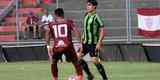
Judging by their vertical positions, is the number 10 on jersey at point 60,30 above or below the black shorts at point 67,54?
above

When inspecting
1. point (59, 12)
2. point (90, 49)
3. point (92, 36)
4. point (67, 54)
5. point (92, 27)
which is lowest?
point (90, 49)

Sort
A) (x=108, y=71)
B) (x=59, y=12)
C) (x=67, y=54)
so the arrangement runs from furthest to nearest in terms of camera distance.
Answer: (x=108, y=71)
(x=67, y=54)
(x=59, y=12)

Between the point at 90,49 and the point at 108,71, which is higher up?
the point at 90,49

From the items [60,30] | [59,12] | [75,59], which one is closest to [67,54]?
[75,59]

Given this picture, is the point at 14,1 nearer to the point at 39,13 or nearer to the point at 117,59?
the point at 39,13

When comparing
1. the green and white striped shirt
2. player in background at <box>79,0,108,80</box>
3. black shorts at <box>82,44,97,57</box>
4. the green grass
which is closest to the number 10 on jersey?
player in background at <box>79,0,108,80</box>

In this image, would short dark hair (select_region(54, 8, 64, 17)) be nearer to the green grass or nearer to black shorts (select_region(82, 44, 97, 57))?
black shorts (select_region(82, 44, 97, 57))

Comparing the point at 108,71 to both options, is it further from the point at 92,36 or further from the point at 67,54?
the point at 67,54

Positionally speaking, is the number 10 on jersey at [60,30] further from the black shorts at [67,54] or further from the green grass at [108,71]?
the green grass at [108,71]

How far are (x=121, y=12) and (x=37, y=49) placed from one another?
4.35 meters

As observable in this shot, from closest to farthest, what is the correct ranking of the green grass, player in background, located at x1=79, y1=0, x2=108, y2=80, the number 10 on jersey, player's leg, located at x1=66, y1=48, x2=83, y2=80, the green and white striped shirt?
the number 10 on jersey, player's leg, located at x1=66, y1=48, x2=83, y2=80, player in background, located at x1=79, y1=0, x2=108, y2=80, the green and white striped shirt, the green grass

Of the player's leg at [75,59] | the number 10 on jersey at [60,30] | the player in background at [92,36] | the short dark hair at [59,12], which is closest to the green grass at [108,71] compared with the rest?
the player in background at [92,36]

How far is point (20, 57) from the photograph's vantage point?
1024 inches

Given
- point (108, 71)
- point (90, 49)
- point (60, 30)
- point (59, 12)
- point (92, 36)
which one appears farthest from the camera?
point (108, 71)
